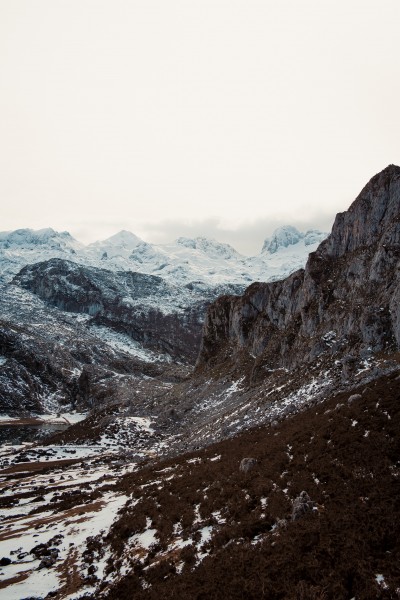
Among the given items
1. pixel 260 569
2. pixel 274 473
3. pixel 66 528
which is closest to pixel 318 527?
pixel 260 569

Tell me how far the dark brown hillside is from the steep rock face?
21518 mm

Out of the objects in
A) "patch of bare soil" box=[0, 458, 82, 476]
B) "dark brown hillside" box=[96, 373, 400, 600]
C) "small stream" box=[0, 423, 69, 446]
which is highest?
"dark brown hillside" box=[96, 373, 400, 600]

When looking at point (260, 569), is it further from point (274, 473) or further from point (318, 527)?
point (274, 473)

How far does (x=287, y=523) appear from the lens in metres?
17.3

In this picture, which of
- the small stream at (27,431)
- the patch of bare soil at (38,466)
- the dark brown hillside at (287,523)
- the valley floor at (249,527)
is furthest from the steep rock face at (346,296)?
the small stream at (27,431)

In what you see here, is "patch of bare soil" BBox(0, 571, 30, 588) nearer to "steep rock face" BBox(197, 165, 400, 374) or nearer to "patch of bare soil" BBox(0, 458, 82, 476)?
"steep rock face" BBox(197, 165, 400, 374)

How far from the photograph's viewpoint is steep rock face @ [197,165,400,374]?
165 feet

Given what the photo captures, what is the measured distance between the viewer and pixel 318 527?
15766 millimetres

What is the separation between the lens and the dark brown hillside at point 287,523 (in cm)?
1352

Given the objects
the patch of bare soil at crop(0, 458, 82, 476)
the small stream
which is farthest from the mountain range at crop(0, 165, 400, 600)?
the small stream

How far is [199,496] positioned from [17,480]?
46.0 m

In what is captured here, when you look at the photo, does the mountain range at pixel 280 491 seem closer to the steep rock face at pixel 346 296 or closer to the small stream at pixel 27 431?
the steep rock face at pixel 346 296

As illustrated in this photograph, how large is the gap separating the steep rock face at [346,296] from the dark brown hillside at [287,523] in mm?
21518

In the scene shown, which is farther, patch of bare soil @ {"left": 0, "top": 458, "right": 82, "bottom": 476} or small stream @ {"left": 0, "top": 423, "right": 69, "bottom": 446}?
small stream @ {"left": 0, "top": 423, "right": 69, "bottom": 446}
